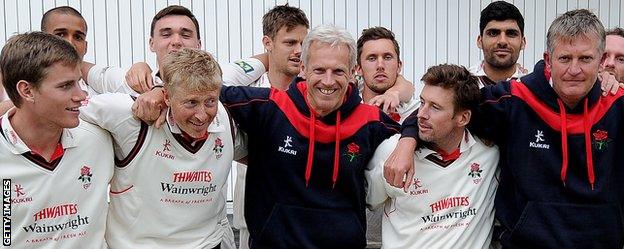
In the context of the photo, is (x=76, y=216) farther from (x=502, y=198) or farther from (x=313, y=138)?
(x=502, y=198)

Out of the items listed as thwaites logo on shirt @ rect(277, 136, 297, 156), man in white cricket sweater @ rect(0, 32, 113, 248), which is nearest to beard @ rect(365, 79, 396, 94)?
thwaites logo on shirt @ rect(277, 136, 297, 156)

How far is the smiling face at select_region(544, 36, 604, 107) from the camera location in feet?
9.96

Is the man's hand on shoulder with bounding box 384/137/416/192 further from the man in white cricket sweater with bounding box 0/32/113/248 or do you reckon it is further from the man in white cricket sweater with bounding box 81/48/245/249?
the man in white cricket sweater with bounding box 0/32/113/248

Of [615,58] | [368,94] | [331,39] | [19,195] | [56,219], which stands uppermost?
[331,39]

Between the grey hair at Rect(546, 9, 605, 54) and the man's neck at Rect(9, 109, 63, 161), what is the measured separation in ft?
7.02

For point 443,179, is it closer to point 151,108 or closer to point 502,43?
point 151,108

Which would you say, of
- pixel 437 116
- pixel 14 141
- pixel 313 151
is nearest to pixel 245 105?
pixel 313 151

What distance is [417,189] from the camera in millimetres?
3260

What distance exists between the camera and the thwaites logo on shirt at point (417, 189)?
3254mm

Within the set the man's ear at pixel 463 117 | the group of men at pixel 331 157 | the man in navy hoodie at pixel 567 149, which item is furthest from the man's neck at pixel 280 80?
the man's ear at pixel 463 117

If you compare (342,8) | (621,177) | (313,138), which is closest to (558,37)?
(621,177)

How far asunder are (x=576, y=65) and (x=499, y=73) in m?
1.44

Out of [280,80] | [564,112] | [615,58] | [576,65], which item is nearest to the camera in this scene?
[576,65]

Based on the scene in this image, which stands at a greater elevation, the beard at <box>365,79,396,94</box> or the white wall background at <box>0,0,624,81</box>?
the white wall background at <box>0,0,624,81</box>
